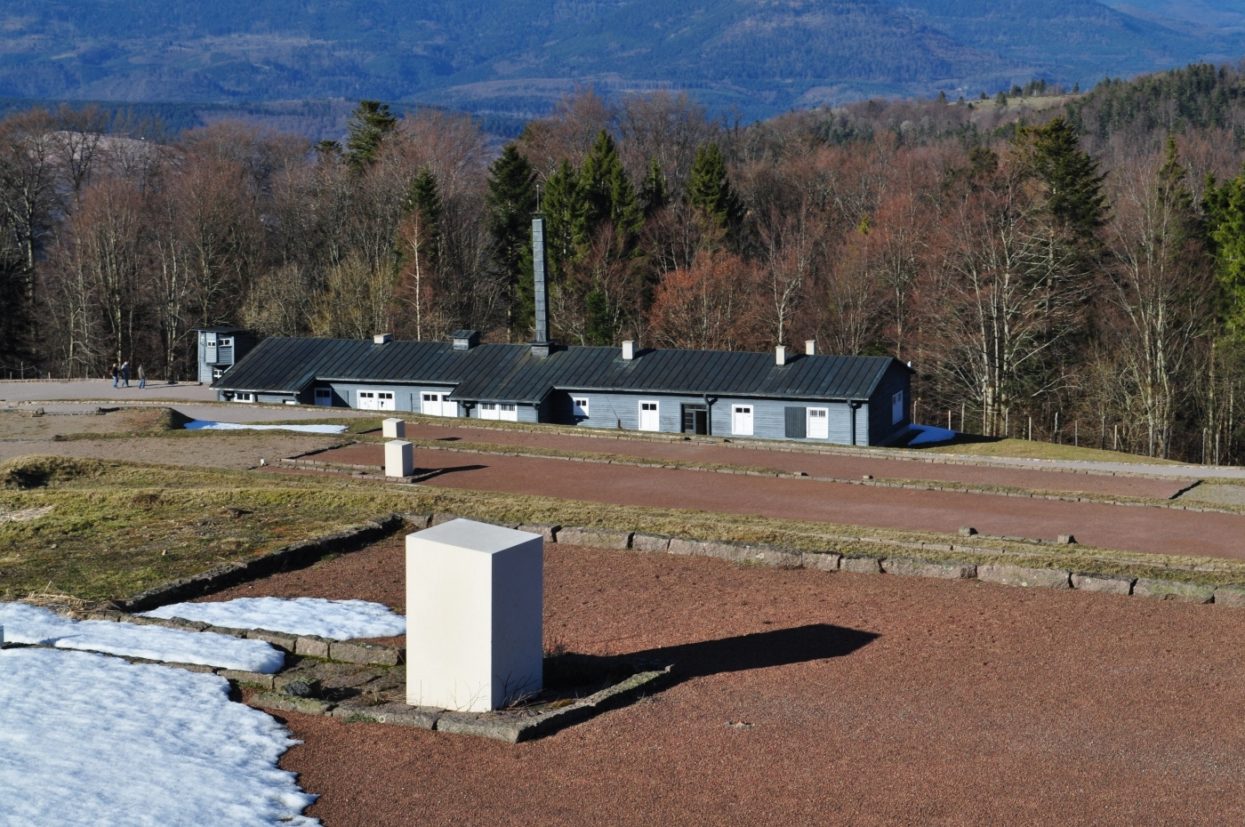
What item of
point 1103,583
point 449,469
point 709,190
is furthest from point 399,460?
point 709,190

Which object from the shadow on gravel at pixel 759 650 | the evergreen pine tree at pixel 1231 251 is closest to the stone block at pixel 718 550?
the shadow on gravel at pixel 759 650

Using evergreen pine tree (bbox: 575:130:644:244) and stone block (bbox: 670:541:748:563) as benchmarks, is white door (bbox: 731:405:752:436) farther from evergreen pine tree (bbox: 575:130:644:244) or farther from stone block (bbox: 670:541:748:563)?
evergreen pine tree (bbox: 575:130:644:244)

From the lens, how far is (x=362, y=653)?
14477 millimetres

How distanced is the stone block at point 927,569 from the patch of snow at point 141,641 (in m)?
8.38

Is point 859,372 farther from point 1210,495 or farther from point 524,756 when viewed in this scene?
point 524,756

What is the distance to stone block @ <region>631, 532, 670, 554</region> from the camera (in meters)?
20.5

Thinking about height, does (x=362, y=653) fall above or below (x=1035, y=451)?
above

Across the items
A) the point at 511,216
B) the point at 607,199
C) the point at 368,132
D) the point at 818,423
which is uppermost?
the point at 368,132

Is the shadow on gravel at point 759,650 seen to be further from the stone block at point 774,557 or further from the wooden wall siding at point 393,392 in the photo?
the wooden wall siding at point 393,392

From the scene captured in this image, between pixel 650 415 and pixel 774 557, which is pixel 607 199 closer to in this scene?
pixel 650 415

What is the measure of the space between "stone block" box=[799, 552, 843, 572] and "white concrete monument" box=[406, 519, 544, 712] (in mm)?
7065

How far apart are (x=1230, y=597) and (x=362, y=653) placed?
1032 cm

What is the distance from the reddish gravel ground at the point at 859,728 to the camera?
35.4ft

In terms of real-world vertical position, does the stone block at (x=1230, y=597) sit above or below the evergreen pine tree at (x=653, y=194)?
below
